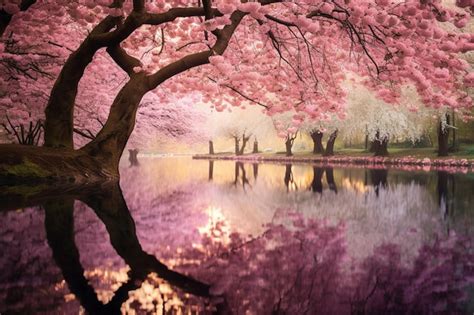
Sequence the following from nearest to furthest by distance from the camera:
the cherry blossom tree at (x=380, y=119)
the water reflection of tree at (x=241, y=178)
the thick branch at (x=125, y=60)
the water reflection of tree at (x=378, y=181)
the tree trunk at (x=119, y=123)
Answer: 1. the tree trunk at (x=119, y=123)
2. the thick branch at (x=125, y=60)
3. the water reflection of tree at (x=378, y=181)
4. the water reflection of tree at (x=241, y=178)
5. the cherry blossom tree at (x=380, y=119)

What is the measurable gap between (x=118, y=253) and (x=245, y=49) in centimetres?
1236

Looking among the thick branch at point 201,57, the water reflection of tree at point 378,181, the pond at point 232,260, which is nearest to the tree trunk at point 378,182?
the water reflection of tree at point 378,181

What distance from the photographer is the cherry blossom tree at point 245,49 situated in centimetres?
909

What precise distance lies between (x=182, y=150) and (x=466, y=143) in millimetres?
80998

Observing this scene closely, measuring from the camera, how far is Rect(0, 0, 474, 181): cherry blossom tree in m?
9.09

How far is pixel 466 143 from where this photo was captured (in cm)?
4441

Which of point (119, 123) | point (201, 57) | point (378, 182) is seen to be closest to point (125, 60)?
point (119, 123)

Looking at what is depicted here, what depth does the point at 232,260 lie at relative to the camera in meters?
3.86

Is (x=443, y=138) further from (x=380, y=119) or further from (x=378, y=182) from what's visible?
(x=378, y=182)

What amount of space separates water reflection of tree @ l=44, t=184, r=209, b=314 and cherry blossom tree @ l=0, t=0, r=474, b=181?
411 cm

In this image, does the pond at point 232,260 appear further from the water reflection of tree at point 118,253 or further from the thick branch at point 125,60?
the thick branch at point 125,60

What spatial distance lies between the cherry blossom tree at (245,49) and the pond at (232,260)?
3.56 meters

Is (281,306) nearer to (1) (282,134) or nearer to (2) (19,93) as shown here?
(1) (282,134)

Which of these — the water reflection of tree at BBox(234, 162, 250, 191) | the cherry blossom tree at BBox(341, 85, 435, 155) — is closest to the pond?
the water reflection of tree at BBox(234, 162, 250, 191)
